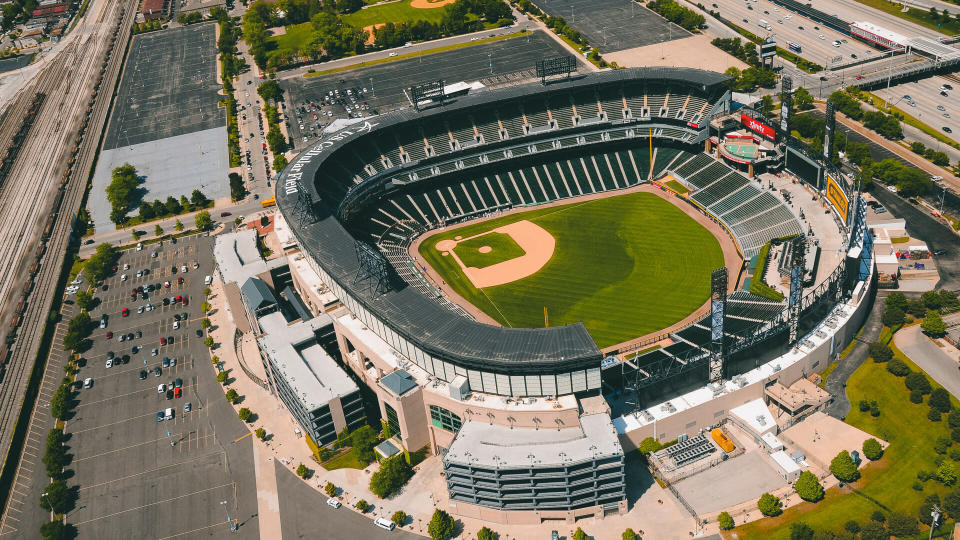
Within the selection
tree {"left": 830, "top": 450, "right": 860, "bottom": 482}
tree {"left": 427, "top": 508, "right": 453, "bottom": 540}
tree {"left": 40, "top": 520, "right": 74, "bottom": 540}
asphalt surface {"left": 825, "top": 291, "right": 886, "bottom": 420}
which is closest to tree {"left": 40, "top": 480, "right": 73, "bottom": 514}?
tree {"left": 40, "top": 520, "right": 74, "bottom": 540}

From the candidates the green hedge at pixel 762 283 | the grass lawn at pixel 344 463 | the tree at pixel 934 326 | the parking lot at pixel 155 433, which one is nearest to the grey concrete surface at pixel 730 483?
the green hedge at pixel 762 283

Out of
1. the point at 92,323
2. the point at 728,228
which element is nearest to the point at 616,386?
the point at 728,228

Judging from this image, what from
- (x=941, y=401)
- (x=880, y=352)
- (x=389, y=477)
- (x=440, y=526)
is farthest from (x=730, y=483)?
(x=389, y=477)

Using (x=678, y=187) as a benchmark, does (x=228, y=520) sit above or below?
below

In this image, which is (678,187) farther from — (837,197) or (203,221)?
(203,221)

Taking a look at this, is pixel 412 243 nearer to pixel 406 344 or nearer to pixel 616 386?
pixel 406 344

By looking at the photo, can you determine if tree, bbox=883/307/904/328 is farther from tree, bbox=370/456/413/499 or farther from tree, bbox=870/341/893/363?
tree, bbox=370/456/413/499

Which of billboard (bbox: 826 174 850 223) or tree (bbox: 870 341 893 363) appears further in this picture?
billboard (bbox: 826 174 850 223)
